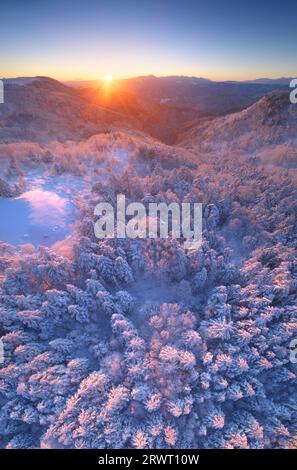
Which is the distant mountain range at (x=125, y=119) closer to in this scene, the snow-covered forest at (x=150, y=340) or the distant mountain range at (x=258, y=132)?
the distant mountain range at (x=258, y=132)

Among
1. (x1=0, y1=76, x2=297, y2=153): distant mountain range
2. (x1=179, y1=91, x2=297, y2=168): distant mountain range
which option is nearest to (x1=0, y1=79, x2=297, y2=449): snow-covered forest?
(x1=179, y1=91, x2=297, y2=168): distant mountain range

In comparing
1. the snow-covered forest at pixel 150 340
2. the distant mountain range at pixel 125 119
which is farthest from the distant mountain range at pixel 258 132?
the snow-covered forest at pixel 150 340

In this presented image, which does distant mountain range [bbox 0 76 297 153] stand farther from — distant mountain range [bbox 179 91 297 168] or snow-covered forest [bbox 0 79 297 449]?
snow-covered forest [bbox 0 79 297 449]

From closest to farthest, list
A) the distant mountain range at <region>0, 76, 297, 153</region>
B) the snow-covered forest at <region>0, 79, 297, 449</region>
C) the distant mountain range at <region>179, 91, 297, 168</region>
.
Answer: the snow-covered forest at <region>0, 79, 297, 449</region> → the distant mountain range at <region>179, 91, 297, 168</region> → the distant mountain range at <region>0, 76, 297, 153</region>

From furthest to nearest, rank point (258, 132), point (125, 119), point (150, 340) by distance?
point (125, 119)
point (258, 132)
point (150, 340)

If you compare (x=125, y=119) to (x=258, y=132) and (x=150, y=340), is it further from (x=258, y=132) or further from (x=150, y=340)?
(x=150, y=340)

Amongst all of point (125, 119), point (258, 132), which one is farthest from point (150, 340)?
point (125, 119)

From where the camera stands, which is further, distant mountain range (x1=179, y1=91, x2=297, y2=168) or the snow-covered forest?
distant mountain range (x1=179, y1=91, x2=297, y2=168)

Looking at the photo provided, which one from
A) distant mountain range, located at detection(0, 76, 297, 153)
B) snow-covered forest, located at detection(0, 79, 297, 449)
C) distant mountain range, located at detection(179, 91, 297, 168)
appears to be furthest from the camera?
distant mountain range, located at detection(0, 76, 297, 153)

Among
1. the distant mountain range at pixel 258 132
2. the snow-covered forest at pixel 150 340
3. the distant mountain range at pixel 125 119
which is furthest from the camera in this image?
the distant mountain range at pixel 125 119
